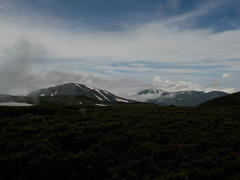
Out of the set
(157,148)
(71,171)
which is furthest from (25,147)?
(157,148)

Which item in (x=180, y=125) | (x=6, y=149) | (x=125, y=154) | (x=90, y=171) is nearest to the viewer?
(x=90, y=171)

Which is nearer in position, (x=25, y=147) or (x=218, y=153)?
(x=218, y=153)

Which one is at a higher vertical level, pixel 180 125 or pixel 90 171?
pixel 180 125

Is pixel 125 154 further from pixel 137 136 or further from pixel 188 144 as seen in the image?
pixel 188 144

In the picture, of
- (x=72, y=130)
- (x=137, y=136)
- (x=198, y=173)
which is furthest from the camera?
(x=72, y=130)

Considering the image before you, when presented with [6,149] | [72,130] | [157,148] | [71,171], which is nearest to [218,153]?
[157,148]

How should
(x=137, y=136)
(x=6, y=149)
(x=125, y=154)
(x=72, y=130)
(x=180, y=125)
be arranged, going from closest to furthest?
1. (x=125, y=154)
2. (x=6, y=149)
3. (x=137, y=136)
4. (x=72, y=130)
5. (x=180, y=125)

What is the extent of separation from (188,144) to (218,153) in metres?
3.07

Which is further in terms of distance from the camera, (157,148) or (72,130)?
(72,130)

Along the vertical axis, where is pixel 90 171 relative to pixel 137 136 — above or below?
below

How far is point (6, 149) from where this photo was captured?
2256 cm

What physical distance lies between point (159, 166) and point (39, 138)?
15.9 m

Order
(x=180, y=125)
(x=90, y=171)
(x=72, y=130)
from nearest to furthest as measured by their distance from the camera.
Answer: (x=90, y=171) → (x=72, y=130) → (x=180, y=125)

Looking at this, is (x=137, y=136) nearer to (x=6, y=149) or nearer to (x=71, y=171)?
(x=71, y=171)
